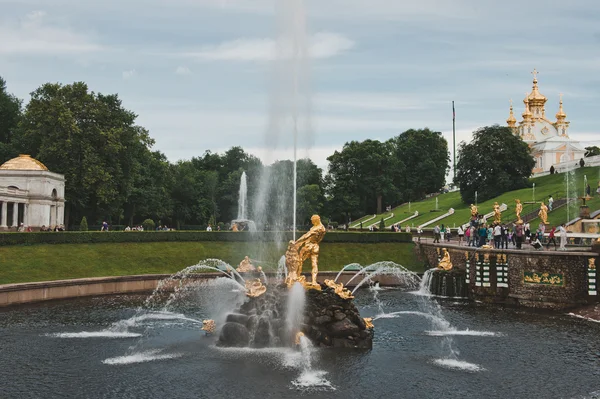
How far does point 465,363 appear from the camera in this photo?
19891 mm

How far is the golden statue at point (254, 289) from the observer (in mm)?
23500

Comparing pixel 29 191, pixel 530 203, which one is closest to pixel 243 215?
pixel 29 191

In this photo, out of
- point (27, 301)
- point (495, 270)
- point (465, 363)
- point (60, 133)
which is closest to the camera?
point (465, 363)

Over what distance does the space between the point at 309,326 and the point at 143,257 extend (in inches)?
983

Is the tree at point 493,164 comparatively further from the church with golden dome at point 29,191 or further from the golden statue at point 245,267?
the golden statue at point 245,267

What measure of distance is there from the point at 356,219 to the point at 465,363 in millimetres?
91910

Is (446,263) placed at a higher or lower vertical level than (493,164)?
lower

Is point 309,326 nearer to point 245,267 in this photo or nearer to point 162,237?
point 245,267

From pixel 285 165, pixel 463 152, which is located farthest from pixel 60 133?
pixel 463 152

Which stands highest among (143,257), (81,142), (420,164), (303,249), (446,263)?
(420,164)

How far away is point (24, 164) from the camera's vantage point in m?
59.8

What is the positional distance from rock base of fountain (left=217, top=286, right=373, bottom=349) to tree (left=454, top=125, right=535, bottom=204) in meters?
71.9

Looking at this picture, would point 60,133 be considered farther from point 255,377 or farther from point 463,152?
point 463,152

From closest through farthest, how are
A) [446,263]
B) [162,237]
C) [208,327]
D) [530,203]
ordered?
[208,327] → [446,263] → [162,237] → [530,203]
